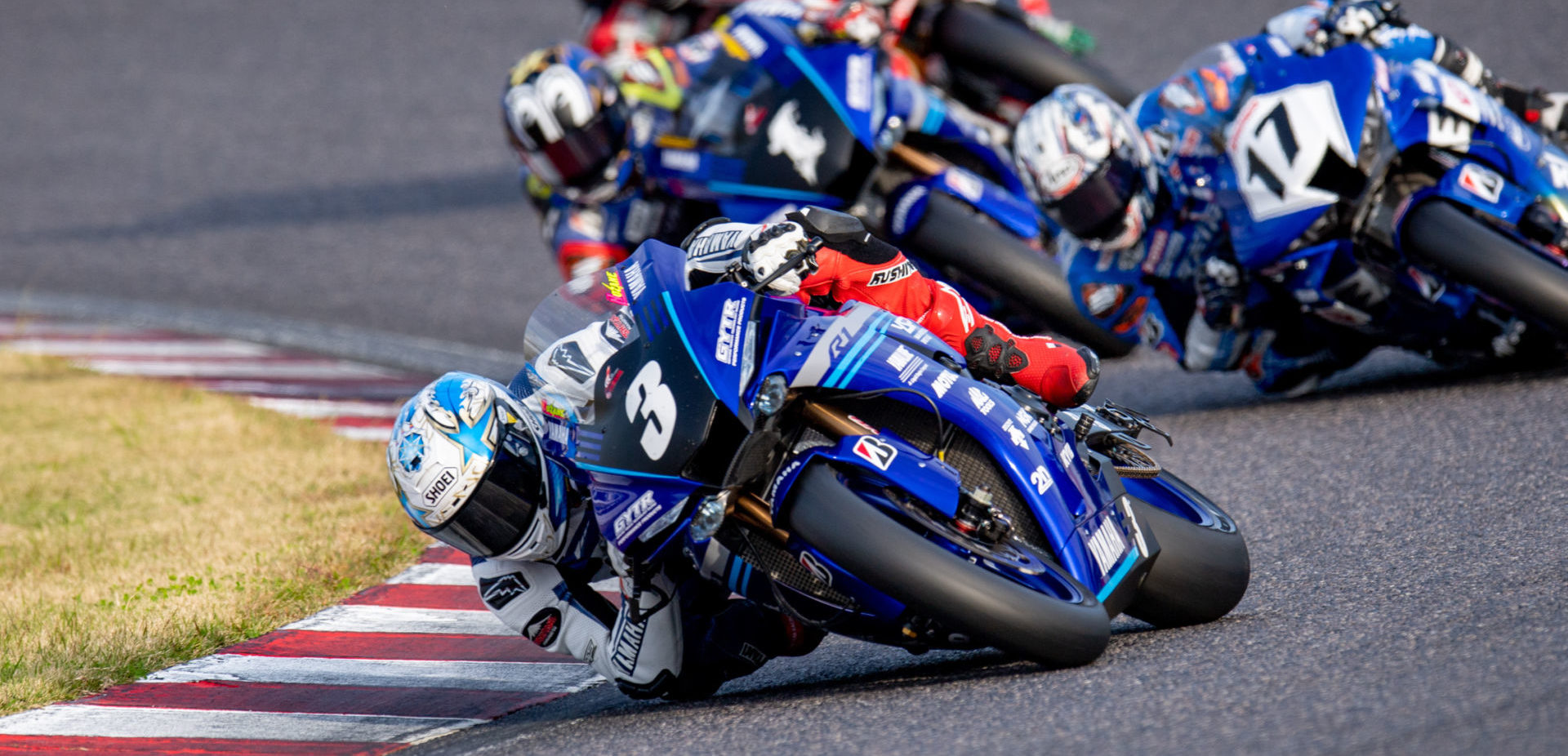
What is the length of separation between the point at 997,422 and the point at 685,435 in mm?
725

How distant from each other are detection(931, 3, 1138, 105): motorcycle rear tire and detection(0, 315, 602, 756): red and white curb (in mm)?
3916

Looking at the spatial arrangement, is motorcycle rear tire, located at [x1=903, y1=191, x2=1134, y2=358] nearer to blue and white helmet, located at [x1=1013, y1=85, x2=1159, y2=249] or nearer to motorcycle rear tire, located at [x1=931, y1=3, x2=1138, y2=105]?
blue and white helmet, located at [x1=1013, y1=85, x2=1159, y2=249]

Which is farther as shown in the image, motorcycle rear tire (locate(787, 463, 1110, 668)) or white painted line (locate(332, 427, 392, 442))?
white painted line (locate(332, 427, 392, 442))

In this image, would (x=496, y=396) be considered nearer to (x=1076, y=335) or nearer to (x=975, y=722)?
(x=975, y=722)

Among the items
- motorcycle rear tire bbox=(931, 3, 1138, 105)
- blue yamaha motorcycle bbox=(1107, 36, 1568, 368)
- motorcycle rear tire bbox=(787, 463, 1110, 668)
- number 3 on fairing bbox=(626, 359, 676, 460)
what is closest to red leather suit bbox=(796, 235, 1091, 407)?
number 3 on fairing bbox=(626, 359, 676, 460)

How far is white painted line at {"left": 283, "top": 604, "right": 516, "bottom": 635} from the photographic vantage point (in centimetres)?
555

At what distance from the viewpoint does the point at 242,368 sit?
32.1ft

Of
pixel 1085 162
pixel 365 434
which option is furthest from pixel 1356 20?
pixel 365 434

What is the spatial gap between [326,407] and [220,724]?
4093 mm

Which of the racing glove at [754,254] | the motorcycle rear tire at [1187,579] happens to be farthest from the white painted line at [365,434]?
the motorcycle rear tire at [1187,579]

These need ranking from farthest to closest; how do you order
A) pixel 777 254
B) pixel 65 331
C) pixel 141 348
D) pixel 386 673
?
pixel 65 331
pixel 141 348
pixel 386 673
pixel 777 254

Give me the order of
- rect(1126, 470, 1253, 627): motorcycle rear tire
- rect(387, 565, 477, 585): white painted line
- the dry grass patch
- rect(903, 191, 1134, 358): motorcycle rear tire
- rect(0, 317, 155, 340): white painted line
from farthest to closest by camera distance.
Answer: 1. rect(0, 317, 155, 340): white painted line
2. rect(903, 191, 1134, 358): motorcycle rear tire
3. rect(387, 565, 477, 585): white painted line
4. the dry grass patch
5. rect(1126, 470, 1253, 627): motorcycle rear tire

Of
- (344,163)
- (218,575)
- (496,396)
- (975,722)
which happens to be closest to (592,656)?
(496,396)

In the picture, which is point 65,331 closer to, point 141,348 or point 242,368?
point 141,348
